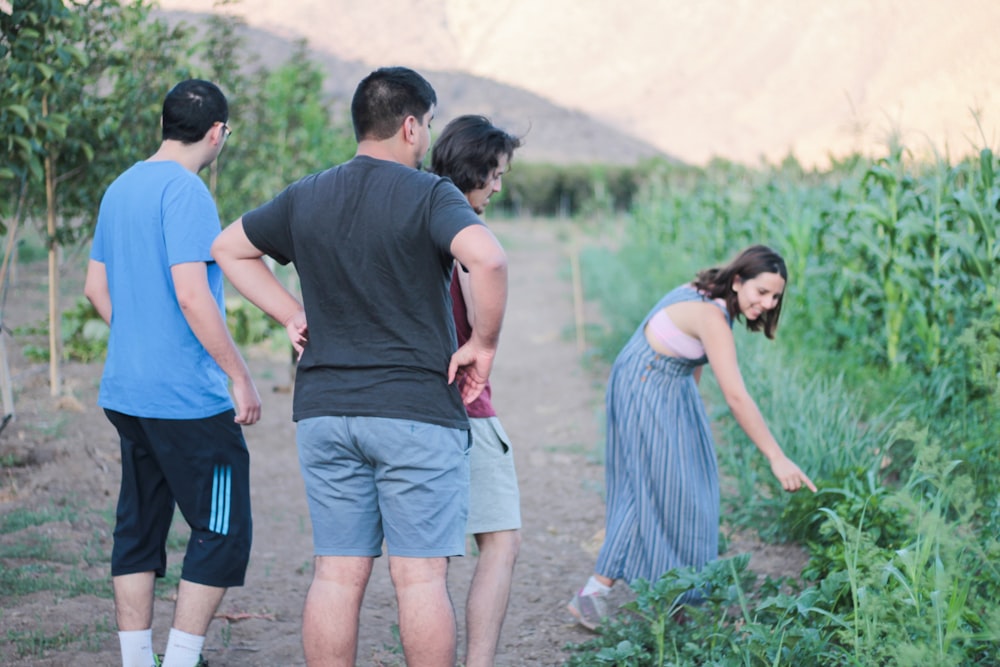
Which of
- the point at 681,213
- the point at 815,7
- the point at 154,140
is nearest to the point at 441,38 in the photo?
the point at 815,7

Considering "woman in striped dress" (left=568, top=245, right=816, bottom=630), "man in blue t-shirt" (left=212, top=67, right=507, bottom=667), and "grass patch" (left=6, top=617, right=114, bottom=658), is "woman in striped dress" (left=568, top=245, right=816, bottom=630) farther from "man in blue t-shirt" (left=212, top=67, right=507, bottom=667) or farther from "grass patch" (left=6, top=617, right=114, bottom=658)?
"grass patch" (left=6, top=617, right=114, bottom=658)

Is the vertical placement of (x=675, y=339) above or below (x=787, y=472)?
above

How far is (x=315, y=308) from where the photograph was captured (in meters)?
2.61

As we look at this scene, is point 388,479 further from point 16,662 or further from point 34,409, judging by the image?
point 34,409

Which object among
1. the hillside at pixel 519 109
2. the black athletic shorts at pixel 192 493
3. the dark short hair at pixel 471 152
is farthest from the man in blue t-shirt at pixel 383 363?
the hillside at pixel 519 109

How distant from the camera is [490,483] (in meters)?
3.05

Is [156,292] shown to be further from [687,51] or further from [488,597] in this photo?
[687,51]

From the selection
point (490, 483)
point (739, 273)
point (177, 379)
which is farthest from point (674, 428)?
point (177, 379)

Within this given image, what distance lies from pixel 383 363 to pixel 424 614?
2.10 ft

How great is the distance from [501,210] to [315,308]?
117 ft

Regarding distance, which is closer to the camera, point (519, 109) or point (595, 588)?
point (595, 588)

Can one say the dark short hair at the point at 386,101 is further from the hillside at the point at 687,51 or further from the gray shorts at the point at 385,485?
the hillside at the point at 687,51

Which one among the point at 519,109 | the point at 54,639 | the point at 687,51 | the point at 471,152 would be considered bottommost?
the point at 54,639

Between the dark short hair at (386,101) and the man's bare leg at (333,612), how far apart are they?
1.11 metres
